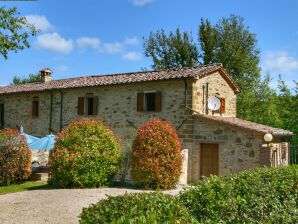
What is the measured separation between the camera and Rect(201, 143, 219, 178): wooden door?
52.5ft

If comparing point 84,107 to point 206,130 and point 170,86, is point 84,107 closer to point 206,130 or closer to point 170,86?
point 170,86

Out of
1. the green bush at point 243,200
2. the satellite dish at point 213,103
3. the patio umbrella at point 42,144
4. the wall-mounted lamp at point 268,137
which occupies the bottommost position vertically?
the green bush at point 243,200

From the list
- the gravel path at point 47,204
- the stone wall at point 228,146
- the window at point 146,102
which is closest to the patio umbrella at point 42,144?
the gravel path at point 47,204

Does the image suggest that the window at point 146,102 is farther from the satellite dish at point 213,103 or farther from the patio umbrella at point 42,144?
the patio umbrella at point 42,144

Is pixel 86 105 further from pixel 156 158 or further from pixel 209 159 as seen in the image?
pixel 156 158

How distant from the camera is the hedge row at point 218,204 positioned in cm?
483

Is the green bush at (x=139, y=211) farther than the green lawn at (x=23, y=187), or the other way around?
the green lawn at (x=23, y=187)

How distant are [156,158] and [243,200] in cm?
685

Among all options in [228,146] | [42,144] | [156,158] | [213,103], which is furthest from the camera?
[213,103]

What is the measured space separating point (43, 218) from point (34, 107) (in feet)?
54.8

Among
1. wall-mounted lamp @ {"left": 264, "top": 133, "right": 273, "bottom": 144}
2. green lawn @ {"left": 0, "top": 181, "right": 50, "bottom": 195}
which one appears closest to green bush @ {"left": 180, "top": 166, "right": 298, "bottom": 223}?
wall-mounted lamp @ {"left": 264, "top": 133, "right": 273, "bottom": 144}

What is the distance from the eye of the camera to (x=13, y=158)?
1476cm

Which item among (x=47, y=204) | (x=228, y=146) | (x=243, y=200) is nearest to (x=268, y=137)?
(x=228, y=146)

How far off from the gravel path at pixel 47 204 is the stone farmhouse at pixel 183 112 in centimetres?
401
